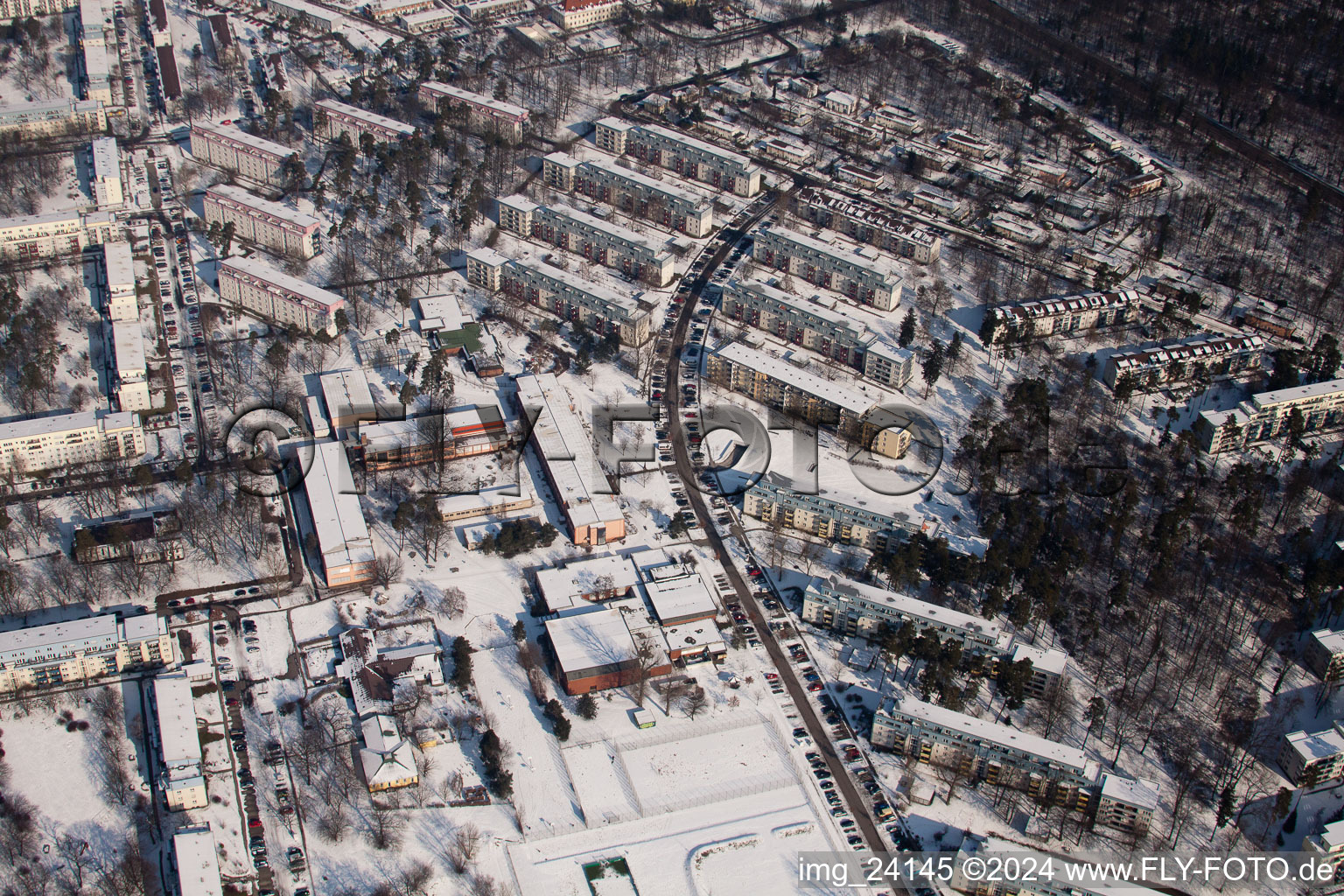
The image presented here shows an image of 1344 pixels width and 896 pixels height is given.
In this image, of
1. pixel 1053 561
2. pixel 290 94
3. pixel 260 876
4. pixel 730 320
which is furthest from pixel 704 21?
pixel 260 876

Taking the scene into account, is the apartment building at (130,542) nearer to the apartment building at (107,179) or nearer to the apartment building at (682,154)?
the apartment building at (107,179)

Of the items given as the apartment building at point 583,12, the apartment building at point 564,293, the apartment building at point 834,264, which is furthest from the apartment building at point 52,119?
the apartment building at point 834,264

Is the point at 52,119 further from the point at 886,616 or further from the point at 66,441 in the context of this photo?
the point at 886,616

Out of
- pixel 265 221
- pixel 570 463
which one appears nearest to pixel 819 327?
pixel 570 463

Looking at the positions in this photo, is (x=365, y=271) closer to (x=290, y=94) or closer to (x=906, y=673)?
(x=290, y=94)

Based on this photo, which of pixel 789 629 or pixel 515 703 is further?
pixel 789 629

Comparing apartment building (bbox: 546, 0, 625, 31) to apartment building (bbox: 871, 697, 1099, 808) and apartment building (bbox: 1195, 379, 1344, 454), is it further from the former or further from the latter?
apartment building (bbox: 871, 697, 1099, 808)
